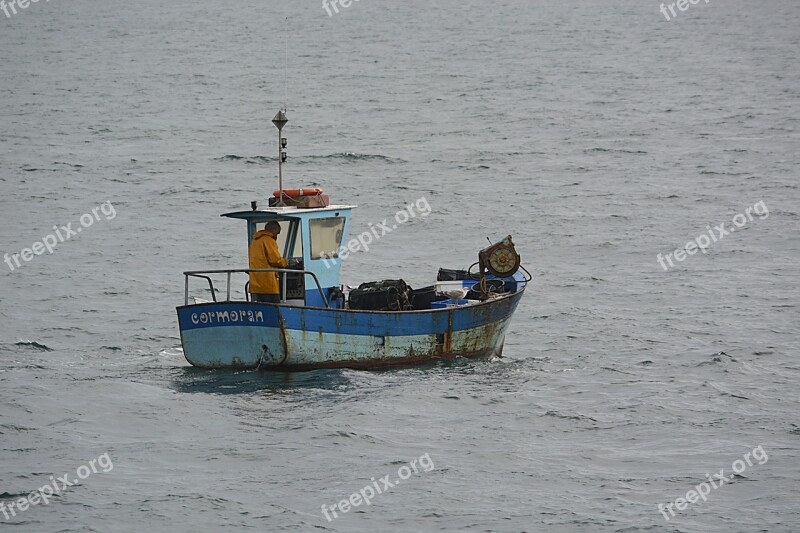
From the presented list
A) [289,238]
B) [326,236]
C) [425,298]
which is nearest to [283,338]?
[289,238]

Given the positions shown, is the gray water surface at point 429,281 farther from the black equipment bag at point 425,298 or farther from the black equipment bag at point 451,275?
the black equipment bag at point 451,275

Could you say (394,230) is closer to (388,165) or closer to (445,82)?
(388,165)

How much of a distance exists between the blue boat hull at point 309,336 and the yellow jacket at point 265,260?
687 mm

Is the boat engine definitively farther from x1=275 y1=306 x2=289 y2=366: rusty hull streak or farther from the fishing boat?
x1=275 y1=306 x2=289 y2=366: rusty hull streak

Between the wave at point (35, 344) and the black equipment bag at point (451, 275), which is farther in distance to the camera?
the black equipment bag at point (451, 275)

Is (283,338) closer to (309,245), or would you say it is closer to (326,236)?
(309,245)

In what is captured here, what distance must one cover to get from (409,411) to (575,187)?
22.5 metres

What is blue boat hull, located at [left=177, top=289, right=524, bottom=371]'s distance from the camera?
17328mm

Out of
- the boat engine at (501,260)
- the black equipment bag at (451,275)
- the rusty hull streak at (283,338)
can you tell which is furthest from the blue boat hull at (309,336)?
the black equipment bag at (451,275)

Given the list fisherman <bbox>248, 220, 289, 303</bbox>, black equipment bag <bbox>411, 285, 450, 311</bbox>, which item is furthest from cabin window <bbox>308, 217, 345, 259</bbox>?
black equipment bag <bbox>411, 285, 450, 311</bbox>

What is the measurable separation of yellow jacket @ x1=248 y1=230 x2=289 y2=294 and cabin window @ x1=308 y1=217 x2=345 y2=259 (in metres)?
0.99

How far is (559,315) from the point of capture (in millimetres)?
24547

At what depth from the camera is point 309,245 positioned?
18688 millimetres

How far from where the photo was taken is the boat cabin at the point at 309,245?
18.4 metres
